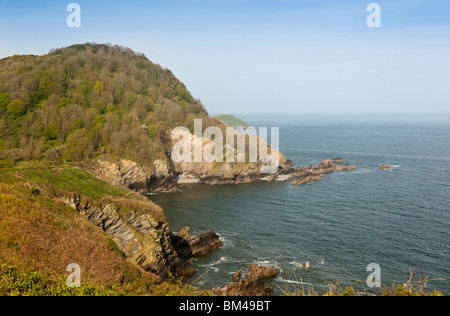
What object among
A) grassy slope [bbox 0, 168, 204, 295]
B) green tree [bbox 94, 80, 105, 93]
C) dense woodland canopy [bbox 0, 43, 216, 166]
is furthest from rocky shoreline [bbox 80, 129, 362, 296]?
green tree [bbox 94, 80, 105, 93]

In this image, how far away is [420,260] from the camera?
36.7m

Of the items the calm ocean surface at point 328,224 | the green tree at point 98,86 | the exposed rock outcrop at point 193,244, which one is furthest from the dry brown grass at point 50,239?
the green tree at point 98,86

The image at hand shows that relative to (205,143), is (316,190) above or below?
below

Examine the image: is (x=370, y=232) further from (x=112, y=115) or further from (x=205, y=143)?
(x=112, y=115)

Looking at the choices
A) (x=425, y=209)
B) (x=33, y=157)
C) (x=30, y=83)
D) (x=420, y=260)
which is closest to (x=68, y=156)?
(x=33, y=157)

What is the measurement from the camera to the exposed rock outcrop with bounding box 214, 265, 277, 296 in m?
29.2

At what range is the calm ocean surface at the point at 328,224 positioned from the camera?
Result: 35062 millimetres

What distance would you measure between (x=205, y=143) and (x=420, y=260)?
5715 centimetres

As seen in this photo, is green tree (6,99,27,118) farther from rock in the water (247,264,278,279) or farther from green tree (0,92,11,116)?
rock in the water (247,264,278,279)

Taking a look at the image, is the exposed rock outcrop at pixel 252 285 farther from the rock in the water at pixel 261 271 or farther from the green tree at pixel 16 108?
the green tree at pixel 16 108

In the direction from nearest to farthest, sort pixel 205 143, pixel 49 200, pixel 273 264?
pixel 49 200 → pixel 273 264 → pixel 205 143

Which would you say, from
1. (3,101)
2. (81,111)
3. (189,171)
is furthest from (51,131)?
(189,171)

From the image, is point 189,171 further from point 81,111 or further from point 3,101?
point 3,101

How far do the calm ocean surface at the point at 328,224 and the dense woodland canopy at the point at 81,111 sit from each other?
19053 mm
